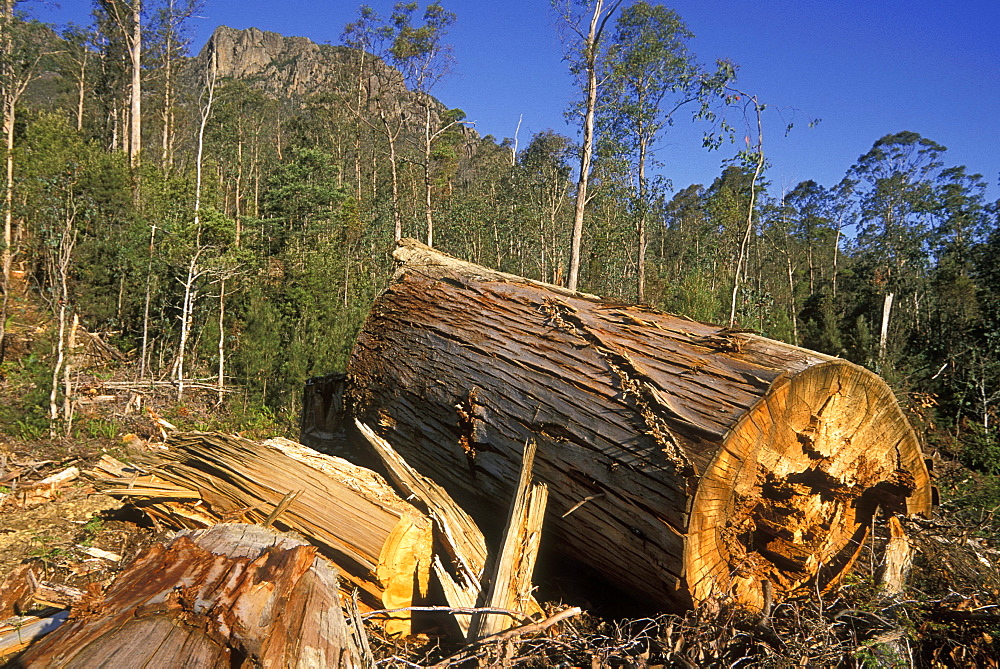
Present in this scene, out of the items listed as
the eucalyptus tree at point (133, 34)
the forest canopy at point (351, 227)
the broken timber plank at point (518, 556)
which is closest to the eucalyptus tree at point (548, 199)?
the forest canopy at point (351, 227)

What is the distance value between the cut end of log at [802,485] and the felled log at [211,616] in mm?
1454

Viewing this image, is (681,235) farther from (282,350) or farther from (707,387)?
(707,387)

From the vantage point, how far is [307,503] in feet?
9.73

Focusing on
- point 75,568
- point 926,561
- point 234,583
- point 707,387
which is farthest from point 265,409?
point 926,561

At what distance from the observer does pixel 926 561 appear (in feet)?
9.83

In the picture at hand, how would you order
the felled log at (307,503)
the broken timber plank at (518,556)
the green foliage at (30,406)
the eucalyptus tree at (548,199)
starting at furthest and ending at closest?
the eucalyptus tree at (548,199)
the green foliage at (30,406)
the felled log at (307,503)
the broken timber plank at (518,556)

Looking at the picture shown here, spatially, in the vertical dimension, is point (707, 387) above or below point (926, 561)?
above

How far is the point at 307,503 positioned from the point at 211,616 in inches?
41.4

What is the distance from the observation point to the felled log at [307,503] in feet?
9.09

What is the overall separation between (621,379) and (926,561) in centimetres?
201

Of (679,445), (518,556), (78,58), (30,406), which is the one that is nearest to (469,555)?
(518,556)

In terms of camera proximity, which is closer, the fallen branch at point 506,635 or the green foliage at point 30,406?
the fallen branch at point 506,635

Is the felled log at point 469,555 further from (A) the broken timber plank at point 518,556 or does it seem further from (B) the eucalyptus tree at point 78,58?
(B) the eucalyptus tree at point 78,58

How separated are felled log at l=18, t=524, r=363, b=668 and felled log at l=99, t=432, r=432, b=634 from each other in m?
0.39
